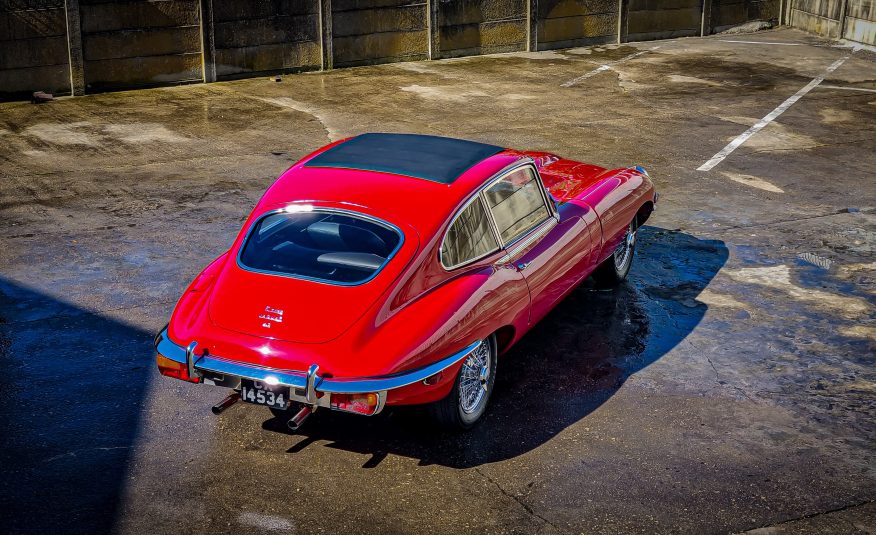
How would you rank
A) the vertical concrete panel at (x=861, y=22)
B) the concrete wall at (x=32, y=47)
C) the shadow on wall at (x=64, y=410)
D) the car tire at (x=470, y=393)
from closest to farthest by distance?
the shadow on wall at (x=64, y=410) < the car tire at (x=470, y=393) < the concrete wall at (x=32, y=47) < the vertical concrete panel at (x=861, y=22)

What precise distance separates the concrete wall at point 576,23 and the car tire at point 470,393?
585 inches

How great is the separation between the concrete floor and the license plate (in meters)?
0.45

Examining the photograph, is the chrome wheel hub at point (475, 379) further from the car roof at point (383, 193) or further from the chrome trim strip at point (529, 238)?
the car roof at point (383, 193)

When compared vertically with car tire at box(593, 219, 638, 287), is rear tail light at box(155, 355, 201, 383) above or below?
above

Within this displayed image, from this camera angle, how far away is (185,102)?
52.9ft

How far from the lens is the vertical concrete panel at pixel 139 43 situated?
16.3 m

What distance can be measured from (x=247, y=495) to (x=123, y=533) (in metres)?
0.70

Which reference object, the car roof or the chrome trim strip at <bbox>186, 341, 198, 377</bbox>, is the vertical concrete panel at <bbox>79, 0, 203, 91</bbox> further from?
the chrome trim strip at <bbox>186, 341, 198, 377</bbox>

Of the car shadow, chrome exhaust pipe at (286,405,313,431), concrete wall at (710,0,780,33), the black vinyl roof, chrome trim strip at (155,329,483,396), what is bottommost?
the car shadow

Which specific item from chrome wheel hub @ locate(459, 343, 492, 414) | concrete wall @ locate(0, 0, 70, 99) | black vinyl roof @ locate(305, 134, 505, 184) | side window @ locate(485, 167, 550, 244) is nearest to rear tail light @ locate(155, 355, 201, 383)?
chrome wheel hub @ locate(459, 343, 492, 414)

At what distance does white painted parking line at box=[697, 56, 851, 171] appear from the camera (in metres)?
13.2

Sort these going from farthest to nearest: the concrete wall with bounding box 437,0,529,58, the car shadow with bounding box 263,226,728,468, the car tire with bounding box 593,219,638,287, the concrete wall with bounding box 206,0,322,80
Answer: the concrete wall with bounding box 437,0,529,58 < the concrete wall with bounding box 206,0,322,80 < the car tire with bounding box 593,219,638,287 < the car shadow with bounding box 263,226,728,468

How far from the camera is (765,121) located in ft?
49.9

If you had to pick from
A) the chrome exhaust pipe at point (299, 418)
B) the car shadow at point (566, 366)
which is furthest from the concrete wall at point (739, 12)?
the chrome exhaust pipe at point (299, 418)
